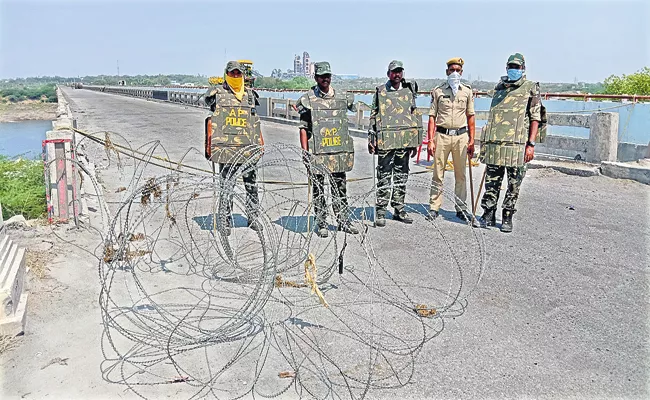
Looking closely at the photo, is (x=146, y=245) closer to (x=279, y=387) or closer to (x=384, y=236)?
(x=384, y=236)

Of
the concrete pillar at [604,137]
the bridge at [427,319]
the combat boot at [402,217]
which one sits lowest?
the bridge at [427,319]

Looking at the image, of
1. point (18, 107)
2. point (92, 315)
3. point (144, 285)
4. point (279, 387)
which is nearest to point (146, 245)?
point (144, 285)

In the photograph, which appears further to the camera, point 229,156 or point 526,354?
point 229,156

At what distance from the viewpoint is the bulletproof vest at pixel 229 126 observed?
612 centimetres

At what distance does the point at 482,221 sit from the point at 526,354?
331 cm

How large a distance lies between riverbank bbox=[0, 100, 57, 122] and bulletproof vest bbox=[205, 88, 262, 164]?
52.3m

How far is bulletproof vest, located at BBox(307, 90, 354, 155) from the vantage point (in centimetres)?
616

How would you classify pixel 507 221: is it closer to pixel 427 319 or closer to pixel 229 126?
pixel 427 319

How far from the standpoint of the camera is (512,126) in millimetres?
6391

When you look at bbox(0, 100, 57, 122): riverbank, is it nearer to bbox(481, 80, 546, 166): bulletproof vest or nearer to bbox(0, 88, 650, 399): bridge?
bbox(0, 88, 650, 399): bridge

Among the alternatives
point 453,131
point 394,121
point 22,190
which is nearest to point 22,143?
point 22,190

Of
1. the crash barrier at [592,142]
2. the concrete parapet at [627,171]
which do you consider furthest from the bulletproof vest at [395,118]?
the concrete parapet at [627,171]

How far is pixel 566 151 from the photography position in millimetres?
11180

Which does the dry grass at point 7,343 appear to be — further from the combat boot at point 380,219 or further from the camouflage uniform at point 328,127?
the combat boot at point 380,219
